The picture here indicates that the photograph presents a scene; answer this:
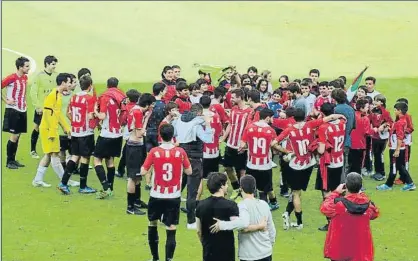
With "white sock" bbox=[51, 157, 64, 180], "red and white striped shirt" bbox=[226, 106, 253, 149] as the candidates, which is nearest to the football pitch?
"white sock" bbox=[51, 157, 64, 180]

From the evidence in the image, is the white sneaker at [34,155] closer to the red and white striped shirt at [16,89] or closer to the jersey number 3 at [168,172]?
the red and white striped shirt at [16,89]

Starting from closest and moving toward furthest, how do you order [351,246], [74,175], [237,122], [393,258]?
[351,246]
[393,258]
[237,122]
[74,175]

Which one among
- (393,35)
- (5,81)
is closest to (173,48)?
(393,35)

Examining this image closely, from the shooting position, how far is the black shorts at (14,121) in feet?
53.2

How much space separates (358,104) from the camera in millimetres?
15242

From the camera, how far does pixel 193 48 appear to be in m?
29.2

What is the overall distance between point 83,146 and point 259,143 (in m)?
3.22

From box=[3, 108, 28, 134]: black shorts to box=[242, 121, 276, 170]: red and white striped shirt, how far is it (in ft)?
16.9

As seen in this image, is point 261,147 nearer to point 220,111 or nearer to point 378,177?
point 220,111

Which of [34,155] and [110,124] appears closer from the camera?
[110,124]

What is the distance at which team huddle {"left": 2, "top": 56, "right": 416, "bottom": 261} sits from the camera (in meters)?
12.9

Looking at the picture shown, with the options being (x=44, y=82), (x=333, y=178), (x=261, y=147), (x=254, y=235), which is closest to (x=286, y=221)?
(x=333, y=178)

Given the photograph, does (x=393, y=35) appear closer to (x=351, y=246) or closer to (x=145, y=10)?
(x=145, y=10)

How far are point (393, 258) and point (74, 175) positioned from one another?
21.8 ft
